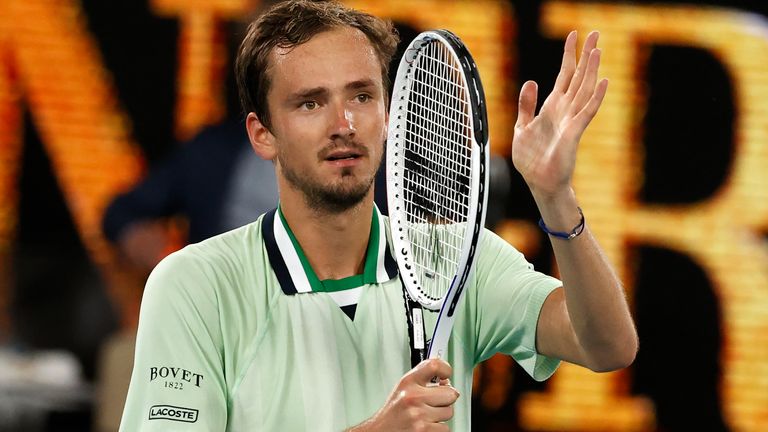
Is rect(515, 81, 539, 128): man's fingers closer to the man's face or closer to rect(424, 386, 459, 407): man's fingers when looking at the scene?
the man's face

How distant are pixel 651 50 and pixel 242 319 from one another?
3.69 m

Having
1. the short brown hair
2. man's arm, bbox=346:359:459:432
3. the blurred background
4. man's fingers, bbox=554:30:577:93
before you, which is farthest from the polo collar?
the blurred background

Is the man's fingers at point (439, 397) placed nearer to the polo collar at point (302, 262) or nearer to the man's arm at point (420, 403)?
the man's arm at point (420, 403)

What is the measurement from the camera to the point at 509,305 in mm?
2619

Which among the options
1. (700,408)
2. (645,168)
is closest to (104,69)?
(645,168)

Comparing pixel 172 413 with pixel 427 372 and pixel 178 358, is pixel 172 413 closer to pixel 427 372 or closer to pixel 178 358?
pixel 178 358

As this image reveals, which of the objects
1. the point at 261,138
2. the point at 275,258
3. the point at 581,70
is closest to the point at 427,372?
the point at 275,258

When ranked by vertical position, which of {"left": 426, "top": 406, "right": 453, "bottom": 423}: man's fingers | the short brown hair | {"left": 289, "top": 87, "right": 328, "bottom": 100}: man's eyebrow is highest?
the short brown hair

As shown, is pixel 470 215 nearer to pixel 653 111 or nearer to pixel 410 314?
pixel 410 314

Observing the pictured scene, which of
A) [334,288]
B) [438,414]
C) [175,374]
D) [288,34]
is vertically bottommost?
[438,414]

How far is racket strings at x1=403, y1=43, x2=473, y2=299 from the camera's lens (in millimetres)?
2586

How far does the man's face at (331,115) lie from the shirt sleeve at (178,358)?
11.6 inches

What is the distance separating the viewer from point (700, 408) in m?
5.73

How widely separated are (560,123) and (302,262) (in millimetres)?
593
